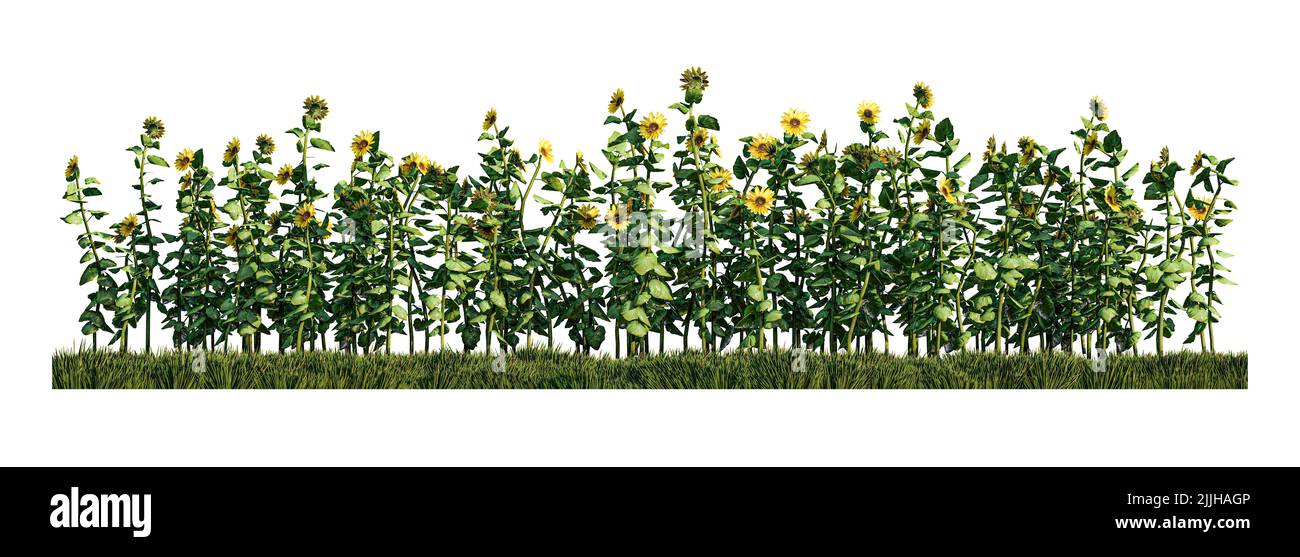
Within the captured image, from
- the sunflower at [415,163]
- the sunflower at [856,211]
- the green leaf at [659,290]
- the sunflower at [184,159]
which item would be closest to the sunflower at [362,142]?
the sunflower at [415,163]

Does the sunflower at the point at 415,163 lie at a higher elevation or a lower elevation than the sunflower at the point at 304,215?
higher

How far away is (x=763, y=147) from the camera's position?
18.0 ft

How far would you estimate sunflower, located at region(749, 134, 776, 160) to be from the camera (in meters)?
5.48

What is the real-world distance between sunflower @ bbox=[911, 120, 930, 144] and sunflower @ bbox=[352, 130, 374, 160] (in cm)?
258

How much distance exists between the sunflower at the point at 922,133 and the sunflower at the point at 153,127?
3.65 meters

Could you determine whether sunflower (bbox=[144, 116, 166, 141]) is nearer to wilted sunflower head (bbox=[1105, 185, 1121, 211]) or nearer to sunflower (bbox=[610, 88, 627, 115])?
sunflower (bbox=[610, 88, 627, 115])

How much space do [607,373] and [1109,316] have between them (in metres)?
2.42

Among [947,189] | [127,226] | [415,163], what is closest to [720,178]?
[947,189]

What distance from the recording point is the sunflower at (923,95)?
18.0 ft

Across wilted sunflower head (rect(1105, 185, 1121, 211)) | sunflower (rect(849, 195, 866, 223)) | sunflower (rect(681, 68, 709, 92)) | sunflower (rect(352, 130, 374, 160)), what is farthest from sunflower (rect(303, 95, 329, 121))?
wilted sunflower head (rect(1105, 185, 1121, 211))

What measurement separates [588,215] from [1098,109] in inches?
98.3

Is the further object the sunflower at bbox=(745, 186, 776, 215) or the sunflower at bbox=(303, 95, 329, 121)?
the sunflower at bbox=(303, 95, 329, 121)

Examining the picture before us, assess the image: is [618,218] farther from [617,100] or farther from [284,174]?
[284,174]

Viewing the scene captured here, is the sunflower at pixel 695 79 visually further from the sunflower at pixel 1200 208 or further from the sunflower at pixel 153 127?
A: the sunflower at pixel 153 127
